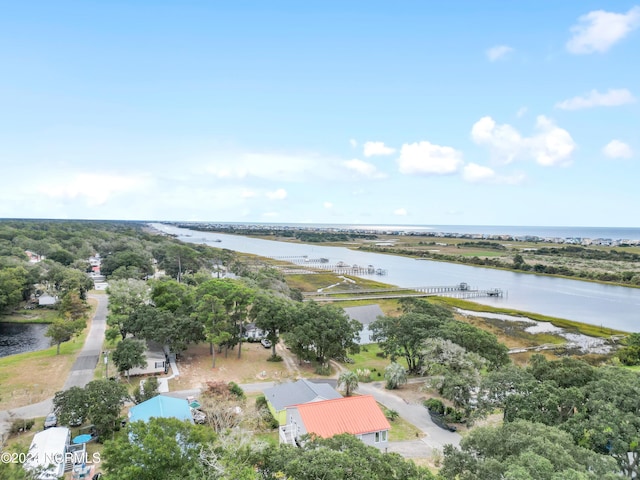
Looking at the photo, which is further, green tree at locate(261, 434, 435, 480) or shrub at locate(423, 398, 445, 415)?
shrub at locate(423, 398, 445, 415)

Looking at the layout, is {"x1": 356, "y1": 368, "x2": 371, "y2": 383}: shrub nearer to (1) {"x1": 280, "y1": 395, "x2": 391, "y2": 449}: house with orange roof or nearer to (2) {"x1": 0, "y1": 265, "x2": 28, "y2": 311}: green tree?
(1) {"x1": 280, "y1": 395, "x2": 391, "y2": 449}: house with orange roof

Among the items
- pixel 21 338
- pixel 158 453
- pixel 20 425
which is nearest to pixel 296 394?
pixel 158 453

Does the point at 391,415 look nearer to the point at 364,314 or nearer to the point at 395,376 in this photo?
the point at 395,376

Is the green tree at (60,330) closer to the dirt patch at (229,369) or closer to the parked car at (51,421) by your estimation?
the dirt patch at (229,369)

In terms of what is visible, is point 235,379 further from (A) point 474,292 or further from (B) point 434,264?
(B) point 434,264

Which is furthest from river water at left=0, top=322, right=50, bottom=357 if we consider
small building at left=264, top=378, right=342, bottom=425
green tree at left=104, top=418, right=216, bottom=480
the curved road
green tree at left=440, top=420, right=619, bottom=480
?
green tree at left=440, top=420, right=619, bottom=480

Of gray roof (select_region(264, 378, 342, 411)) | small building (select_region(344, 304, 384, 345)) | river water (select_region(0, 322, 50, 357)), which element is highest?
gray roof (select_region(264, 378, 342, 411))
